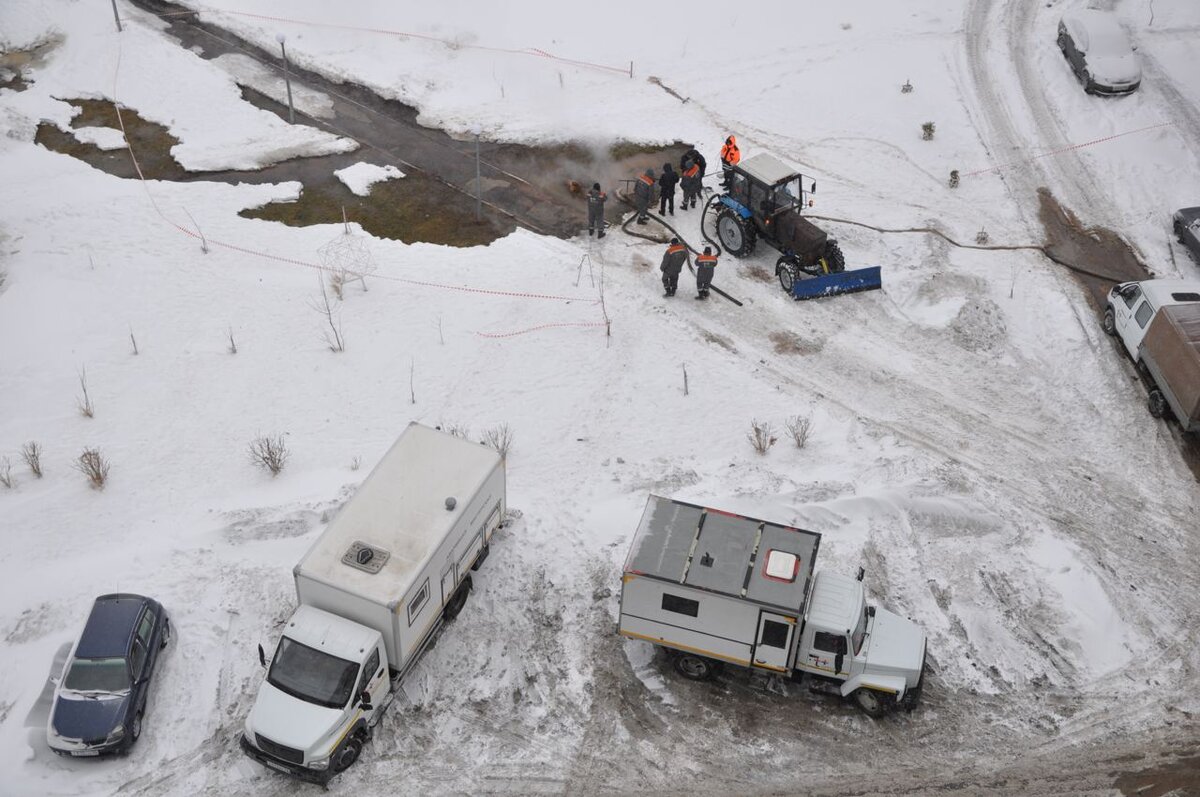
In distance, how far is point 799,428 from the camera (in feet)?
61.7

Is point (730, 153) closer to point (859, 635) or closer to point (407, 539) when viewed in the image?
point (859, 635)

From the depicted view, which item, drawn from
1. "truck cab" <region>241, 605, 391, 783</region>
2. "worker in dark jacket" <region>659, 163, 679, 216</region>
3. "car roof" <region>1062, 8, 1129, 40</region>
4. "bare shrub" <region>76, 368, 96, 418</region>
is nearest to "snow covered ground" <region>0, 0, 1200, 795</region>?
"bare shrub" <region>76, 368, 96, 418</region>

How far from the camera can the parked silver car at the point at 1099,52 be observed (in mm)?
28969

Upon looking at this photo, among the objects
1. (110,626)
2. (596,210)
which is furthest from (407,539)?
(596,210)

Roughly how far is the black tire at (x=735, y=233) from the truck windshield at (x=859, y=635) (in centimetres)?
1058

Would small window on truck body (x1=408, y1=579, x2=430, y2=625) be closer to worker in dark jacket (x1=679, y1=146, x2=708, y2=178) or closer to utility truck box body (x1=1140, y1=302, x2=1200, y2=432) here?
utility truck box body (x1=1140, y1=302, x2=1200, y2=432)

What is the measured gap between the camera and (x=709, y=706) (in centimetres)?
1505

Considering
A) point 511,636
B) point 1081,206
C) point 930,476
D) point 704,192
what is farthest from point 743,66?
point 511,636

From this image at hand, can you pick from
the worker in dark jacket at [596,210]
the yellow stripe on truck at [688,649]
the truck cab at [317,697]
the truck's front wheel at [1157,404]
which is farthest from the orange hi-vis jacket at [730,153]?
the truck cab at [317,697]

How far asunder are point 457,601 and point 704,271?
9.25 metres

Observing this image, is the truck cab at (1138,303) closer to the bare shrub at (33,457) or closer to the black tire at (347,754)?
the black tire at (347,754)

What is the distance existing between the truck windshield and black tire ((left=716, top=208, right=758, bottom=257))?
10.6 meters

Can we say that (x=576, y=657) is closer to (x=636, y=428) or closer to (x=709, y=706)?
(x=709, y=706)

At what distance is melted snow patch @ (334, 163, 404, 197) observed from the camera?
2538 centimetres
